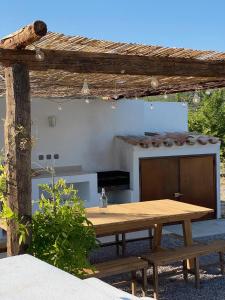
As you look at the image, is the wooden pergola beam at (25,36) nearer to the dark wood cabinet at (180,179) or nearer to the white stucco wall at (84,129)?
A: the white stucco wall at (84,129)

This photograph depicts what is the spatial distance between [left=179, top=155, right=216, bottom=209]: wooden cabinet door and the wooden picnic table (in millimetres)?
4051

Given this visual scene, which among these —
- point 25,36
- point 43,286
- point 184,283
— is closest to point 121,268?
point 184,283

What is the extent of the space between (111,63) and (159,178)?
6.03m

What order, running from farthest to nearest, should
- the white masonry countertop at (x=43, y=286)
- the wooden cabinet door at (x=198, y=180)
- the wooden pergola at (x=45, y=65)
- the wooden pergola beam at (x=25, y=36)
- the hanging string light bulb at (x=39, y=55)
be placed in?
the wooden cabinet door at (x=198, y=180)
the hanging string light bulb at (x=39, y=55)
the wooden pergola at (x=45, y=65)
the wooden pergola beam at (x=25, y=36)
the white masonry countertop at (x=43, y=286)

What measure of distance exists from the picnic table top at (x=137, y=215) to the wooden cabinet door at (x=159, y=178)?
3557 millimetres

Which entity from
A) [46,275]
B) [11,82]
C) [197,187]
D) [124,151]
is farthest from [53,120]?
[46,275]

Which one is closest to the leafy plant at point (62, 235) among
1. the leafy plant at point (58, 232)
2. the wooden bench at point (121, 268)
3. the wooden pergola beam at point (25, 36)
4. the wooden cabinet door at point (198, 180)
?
the leafy plant at point (58, 232)

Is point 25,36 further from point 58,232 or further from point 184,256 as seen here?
point 184,256

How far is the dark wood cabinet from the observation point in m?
11.5

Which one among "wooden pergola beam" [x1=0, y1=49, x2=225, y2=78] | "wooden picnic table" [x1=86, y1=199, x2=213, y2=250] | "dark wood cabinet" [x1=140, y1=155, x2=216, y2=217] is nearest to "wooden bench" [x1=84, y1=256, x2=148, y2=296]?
"wooden picnic table" [x1=86, y1=199, x2=213, y2=250]

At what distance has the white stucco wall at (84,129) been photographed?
1124 centimetres

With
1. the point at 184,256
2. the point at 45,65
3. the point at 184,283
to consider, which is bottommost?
the point at 184,283

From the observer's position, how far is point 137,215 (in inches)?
271

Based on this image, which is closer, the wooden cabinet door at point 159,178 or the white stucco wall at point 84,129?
the white stucco wall at point 84,129
